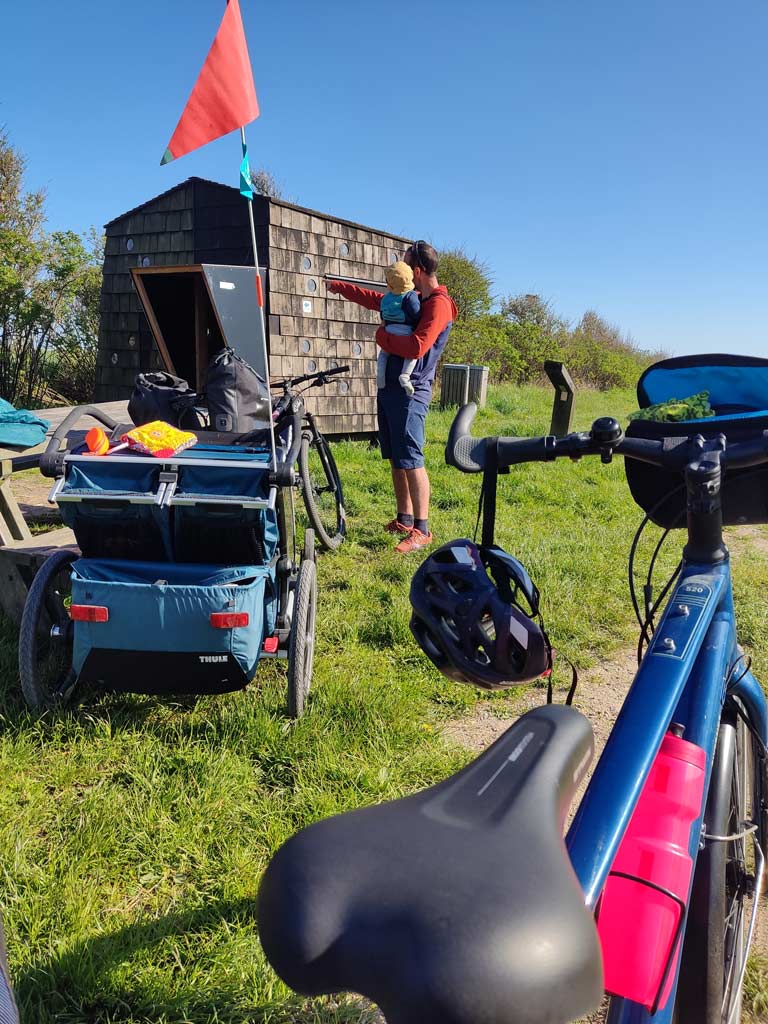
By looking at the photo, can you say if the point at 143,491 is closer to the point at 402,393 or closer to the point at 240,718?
the point at 240,718

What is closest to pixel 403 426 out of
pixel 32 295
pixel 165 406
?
pixel 165 406

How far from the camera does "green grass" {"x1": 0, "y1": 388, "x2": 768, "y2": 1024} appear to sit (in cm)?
Answer: 178

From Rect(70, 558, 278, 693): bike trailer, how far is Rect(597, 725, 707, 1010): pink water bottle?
175 cm

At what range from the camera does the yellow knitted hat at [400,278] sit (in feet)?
16.3

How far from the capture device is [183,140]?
2.78 meters

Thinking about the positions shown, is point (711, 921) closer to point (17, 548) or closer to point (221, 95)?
point (221, 95)

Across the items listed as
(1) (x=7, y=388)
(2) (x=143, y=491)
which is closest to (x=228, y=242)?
(1) (x=7, y=388)

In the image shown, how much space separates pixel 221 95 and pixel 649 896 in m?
2.98

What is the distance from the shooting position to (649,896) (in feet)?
3.06

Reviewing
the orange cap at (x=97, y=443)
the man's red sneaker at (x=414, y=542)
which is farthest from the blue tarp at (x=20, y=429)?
the man's red sneaker at (x=414, y=542)

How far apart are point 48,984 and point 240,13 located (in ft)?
10.9

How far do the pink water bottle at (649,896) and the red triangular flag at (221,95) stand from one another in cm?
280

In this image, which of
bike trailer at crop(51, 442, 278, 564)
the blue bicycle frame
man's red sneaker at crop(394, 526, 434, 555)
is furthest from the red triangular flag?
man's red sneaker at crop(394, 526, 434, 555)

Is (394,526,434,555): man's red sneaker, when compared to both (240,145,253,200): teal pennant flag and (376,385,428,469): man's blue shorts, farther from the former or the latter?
(240,145,253,200): teal pennant flag
